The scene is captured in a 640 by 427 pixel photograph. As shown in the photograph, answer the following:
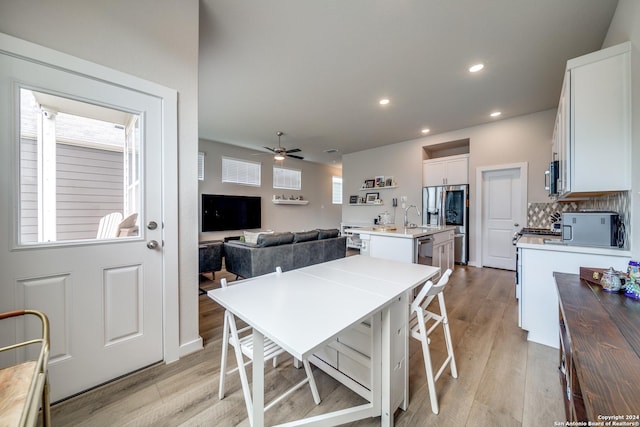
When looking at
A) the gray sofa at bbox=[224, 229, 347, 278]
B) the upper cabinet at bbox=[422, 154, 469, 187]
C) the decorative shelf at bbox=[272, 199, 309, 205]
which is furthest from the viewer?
the decorative shelf at bbox=[272, 199, 309, 205]

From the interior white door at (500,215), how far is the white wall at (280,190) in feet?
16.5

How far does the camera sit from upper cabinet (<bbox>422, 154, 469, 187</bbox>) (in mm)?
5066

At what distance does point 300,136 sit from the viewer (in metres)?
5.57

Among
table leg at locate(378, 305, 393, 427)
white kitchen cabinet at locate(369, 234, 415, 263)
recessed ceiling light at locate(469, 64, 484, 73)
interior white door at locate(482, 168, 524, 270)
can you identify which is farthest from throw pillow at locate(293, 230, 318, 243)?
interior white door at locate(482, 168, 524, 270)

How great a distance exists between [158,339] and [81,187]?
1.19 metres

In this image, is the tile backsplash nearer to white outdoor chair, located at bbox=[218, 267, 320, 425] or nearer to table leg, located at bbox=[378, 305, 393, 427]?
table leg, located at bbox=[378, 305, 393, 427]

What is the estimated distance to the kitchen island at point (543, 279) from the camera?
6.23 ft

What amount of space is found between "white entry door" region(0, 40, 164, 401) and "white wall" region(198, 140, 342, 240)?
172 inches

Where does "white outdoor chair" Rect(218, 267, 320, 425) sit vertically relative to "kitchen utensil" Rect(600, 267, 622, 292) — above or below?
below

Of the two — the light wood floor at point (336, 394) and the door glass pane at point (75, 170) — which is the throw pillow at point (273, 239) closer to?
the light wood floor at point (336, 394)

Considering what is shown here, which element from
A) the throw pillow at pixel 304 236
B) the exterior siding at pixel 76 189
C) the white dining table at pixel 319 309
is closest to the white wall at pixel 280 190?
the throw pillow at pixel 304 236

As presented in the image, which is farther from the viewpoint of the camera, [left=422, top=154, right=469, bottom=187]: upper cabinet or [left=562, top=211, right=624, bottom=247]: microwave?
[left=422, top=154, right=469, bottom=187]: upper cabinet

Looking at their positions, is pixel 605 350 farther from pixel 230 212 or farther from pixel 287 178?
pixel 287 178

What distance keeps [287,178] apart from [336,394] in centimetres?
665
